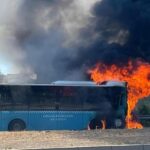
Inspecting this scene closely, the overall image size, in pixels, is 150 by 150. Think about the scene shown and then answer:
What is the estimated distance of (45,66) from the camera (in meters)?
27.9

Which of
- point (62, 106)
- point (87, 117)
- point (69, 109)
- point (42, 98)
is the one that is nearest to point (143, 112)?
point (87, 117)

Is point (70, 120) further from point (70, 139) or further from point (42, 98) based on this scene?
point (70, 139)

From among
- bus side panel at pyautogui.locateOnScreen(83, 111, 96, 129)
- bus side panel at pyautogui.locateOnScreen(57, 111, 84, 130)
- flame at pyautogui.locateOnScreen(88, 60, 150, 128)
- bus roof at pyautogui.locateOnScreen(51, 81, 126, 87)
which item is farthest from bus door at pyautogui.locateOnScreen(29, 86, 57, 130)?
flame at pyautogui.locateOnScreen(88, 60, 150, 128)

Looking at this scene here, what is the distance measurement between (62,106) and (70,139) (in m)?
8.97

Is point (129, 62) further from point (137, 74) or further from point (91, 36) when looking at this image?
point (91, 36)

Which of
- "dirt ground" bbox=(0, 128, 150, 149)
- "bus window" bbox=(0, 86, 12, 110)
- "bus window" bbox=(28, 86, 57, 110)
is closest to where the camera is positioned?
"dirt ground" bbox=(0, 128, 150, 149)

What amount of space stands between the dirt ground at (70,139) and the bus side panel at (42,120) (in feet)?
22.4

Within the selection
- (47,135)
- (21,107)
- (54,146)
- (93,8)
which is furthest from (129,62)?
(54,146)

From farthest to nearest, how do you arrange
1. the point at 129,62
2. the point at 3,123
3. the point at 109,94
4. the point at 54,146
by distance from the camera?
the point at 129,62 → the point at 109,94 → the point at 3,123 → the point at 54,146

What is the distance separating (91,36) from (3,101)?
796 centimetres

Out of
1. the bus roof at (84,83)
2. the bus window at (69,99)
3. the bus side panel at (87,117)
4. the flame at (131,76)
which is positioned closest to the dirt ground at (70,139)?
the bus side panel at (87,117)

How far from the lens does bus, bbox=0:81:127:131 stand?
21.5 meters

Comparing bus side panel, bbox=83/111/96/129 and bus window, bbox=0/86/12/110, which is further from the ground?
bus window, bbox=0/86/12/110

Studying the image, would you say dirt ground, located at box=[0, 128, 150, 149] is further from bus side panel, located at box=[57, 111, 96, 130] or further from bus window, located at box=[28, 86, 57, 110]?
bus window, located at box=[28, 86, 57, 110]
